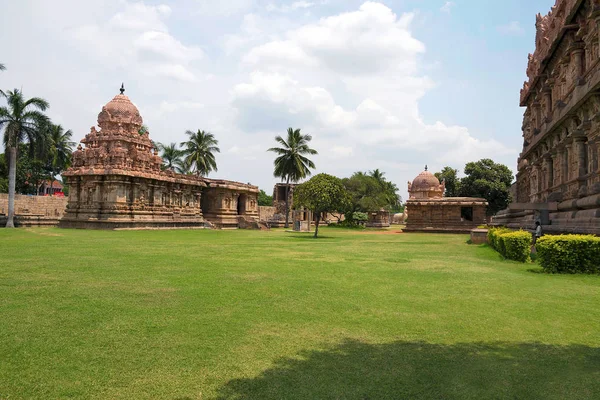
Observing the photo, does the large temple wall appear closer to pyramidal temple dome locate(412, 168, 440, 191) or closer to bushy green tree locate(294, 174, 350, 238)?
bushy green tree locate(294, 174, 350, 238)

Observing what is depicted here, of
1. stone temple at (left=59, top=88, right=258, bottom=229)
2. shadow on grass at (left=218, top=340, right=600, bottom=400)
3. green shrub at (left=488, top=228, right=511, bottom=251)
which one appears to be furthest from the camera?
stone temple at (left=59, top=88, right=258, bottom=229)

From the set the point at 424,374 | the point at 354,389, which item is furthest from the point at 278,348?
the point at 424,374

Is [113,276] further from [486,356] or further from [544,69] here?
[544,69]

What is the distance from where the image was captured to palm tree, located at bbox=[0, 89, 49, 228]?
97.9ft

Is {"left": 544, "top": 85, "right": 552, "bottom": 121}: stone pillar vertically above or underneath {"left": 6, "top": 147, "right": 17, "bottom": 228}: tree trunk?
above

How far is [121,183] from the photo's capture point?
31.7m

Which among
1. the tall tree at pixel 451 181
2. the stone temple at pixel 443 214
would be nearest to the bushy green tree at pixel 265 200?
the tall tree at pixel 451 181

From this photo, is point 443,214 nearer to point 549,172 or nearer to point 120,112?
point 549,172

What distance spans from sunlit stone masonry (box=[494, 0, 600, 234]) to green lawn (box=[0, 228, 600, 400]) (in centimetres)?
740

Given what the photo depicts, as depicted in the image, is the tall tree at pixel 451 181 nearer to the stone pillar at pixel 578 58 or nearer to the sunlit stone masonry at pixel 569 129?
the sunlit stone masonry at pixel 569 129

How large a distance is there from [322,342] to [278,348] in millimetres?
538

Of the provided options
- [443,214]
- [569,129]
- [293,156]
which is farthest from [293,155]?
[569,129]

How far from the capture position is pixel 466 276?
9.80 m

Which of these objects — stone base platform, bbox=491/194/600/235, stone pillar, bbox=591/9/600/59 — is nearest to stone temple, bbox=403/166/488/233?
stone base platform, bbox=491/194/600/235
